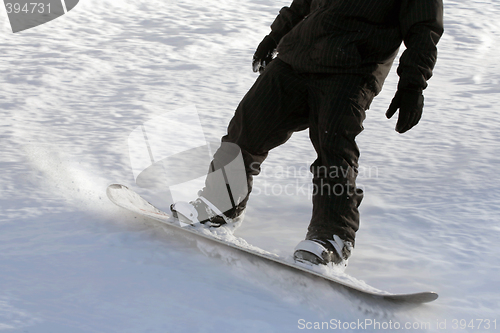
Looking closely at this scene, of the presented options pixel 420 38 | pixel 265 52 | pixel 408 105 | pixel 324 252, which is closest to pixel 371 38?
pixel 420 38

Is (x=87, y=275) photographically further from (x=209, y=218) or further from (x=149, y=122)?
(x=149, y=122)

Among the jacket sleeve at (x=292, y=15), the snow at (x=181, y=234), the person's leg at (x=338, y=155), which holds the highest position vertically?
the jacket sleeve at (x=292, y=15)

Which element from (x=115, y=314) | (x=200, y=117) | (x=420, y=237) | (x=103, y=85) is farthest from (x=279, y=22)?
(x=103, y=85)

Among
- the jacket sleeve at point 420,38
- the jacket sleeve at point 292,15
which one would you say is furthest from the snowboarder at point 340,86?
the jacket sleeve at point 292,15

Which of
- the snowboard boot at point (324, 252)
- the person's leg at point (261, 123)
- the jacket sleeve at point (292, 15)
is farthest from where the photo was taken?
the jacket sleeve at point (292, 15)

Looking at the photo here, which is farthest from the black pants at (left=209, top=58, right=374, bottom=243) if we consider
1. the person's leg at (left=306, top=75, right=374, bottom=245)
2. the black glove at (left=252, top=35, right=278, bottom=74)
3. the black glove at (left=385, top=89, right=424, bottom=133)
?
the black glove at (left=252, top=35, right=278, bottom=74)

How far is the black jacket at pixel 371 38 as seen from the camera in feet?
5.16

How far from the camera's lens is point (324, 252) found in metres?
1.56

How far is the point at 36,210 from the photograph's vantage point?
1.88 m

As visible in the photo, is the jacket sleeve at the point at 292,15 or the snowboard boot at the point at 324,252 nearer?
the snowboard boot at the point at 324,252

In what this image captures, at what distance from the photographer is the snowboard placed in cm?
140

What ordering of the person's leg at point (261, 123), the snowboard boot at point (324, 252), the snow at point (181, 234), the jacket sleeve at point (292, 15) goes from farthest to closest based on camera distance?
the jacket sleeve at point (292, 15) < the person's leg at point (261, 123) < the snowboard boot at point (324, 252) < the snow at point (181, 234)

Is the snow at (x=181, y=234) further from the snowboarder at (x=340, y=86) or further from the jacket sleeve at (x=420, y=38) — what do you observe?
the jacket sleeve at (x=420, y=38)

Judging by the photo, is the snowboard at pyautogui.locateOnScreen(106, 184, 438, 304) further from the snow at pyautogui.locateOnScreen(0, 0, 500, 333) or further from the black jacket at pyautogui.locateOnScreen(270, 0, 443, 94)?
the black jacket at pyautogui.locateOnScreen(270, 0, 443, 94)
